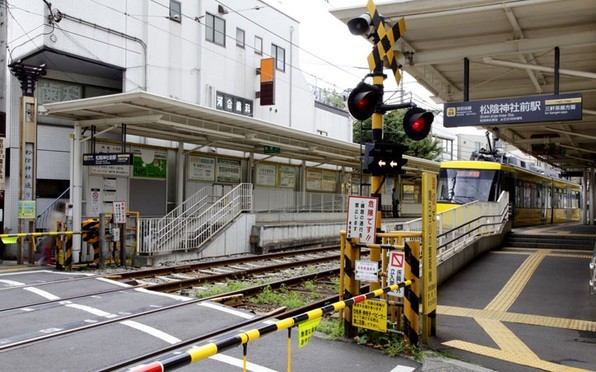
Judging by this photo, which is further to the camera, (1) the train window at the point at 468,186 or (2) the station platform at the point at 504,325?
(1) the train window at the point at 468,186

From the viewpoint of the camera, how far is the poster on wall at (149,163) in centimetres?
1839

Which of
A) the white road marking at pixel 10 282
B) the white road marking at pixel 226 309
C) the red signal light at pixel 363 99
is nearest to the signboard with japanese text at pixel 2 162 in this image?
the white road marking at pixel 10 282

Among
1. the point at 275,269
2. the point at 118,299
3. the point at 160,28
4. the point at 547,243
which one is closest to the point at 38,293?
the point at 118,299

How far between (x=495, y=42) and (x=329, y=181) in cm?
1776

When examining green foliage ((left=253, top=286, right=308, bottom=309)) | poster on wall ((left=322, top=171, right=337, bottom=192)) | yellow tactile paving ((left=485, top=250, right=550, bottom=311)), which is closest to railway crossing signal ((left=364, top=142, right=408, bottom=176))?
green foliage ((left=253, top=286, right=308, bottom=309))

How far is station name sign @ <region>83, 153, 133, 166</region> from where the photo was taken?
1379 centimetres

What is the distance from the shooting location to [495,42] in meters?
11.7

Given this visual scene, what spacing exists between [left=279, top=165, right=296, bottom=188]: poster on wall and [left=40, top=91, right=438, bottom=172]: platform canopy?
4.69 feet

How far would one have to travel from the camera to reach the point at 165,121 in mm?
14750

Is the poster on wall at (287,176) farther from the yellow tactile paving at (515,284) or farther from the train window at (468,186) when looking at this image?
the yellow tactile paving at (515,284)

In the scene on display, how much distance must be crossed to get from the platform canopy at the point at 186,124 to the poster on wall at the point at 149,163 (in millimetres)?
901

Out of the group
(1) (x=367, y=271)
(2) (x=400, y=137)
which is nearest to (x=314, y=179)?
(2) (x=400, y=137)

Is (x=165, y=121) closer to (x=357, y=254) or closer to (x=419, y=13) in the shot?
(x=419, y=13)

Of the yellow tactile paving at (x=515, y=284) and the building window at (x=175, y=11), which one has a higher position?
the building window at (x=175, y=11)
